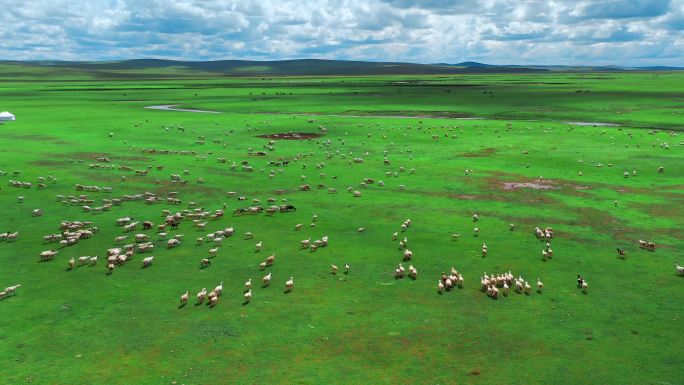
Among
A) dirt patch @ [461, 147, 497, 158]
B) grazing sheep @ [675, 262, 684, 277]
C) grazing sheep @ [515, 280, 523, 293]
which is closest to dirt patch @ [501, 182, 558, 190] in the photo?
dirt patch @ [461, 147, 497, 158]

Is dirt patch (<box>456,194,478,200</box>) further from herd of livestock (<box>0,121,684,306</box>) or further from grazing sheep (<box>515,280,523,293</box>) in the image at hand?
grazing sheep (<box>515,280,523,293</box>)


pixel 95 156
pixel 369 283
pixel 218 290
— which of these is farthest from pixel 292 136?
pixel 218 290

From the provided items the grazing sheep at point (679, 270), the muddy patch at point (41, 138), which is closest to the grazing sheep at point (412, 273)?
the grazing sheep at point (679, 270)

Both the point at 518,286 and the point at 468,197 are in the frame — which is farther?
the point at 468,197

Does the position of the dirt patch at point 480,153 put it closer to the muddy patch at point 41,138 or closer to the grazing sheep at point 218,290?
the grazing sheep at point 218,290

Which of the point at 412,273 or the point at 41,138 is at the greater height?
the point at 412,273

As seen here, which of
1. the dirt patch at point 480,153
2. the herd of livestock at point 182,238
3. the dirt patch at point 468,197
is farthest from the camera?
the dirt patch at point 480,153

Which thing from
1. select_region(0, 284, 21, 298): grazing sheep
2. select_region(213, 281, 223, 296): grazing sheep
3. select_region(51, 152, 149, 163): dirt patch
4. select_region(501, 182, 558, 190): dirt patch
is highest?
select_region(501, 182, 558, 190): dirt patch

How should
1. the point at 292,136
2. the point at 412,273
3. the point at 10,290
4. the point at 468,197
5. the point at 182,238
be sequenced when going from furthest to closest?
the point at 292,136
the point at 468,197
the point at 182,238
the point at 412,273
the point at 10,290

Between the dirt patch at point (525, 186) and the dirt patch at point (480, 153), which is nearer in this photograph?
the dirt patch at point (525, 186)

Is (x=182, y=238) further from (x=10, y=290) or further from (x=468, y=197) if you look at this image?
(x=468, y=197)

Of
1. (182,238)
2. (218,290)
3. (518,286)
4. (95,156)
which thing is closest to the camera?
(218,290)

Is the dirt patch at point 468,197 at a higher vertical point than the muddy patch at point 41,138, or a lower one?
higher
